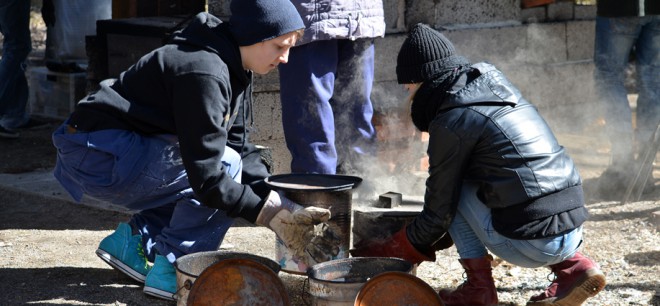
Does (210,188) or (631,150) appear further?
(631,150)

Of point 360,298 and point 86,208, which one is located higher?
point 360,298

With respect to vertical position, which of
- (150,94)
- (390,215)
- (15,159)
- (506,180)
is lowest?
(15,159)

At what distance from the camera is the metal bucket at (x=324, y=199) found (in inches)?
157

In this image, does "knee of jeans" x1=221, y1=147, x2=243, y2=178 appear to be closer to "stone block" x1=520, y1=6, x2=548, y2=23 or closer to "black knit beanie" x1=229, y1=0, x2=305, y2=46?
"black knit beanie" x1=229, y1=0, x2=305, y2=46

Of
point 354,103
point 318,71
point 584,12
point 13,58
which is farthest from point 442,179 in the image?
point 13,58

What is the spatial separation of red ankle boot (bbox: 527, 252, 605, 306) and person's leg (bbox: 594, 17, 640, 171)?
3002 millimetres

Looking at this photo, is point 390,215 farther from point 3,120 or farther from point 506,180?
point 3,120

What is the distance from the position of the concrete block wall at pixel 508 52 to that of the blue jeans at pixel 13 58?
313 centimetres

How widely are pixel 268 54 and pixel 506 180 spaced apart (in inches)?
43.6

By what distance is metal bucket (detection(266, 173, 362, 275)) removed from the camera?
3998mm

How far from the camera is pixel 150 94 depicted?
4.02 m

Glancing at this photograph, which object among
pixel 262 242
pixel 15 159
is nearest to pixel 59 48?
pixel 15 159

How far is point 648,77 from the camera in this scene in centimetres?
681

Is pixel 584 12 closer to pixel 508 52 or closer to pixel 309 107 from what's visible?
pixel 508 52
